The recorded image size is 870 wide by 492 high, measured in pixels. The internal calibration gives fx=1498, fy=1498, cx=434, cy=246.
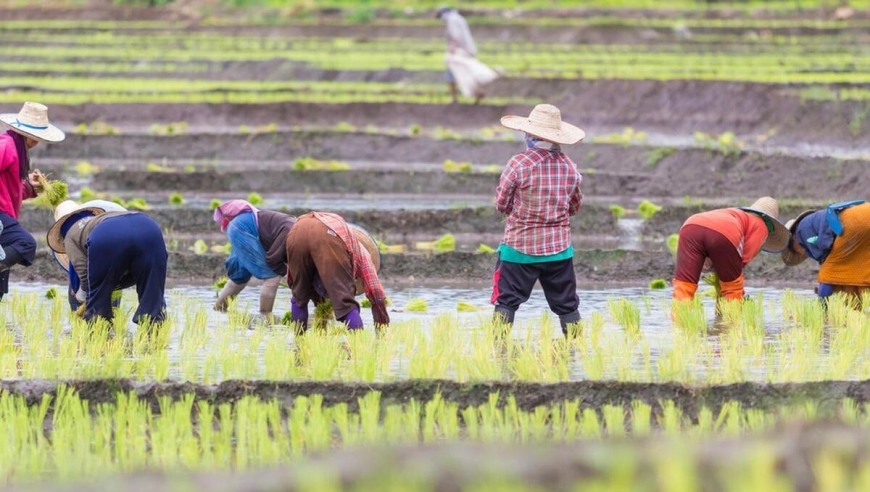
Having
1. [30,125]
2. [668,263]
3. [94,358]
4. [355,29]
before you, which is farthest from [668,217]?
[355,29]

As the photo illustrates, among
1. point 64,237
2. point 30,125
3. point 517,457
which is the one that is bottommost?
point 517,457

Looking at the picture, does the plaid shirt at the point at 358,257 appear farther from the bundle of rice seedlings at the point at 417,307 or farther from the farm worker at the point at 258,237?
the bundle of rice seedlings at the point at 417,307

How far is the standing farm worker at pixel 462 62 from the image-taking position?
2169 cm

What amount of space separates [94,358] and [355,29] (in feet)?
101

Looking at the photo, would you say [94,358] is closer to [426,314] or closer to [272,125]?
[426,314]

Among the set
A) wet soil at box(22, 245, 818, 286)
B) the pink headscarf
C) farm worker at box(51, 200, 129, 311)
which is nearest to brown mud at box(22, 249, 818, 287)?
wet soil at box(22, 245, 818, 286)

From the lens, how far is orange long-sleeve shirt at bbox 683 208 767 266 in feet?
29.5

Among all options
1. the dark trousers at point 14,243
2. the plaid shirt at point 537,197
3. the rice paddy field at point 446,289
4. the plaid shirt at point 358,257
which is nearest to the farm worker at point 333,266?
the plaid shirt at point 358,257

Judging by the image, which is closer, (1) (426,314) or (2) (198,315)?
(2) (198,315)

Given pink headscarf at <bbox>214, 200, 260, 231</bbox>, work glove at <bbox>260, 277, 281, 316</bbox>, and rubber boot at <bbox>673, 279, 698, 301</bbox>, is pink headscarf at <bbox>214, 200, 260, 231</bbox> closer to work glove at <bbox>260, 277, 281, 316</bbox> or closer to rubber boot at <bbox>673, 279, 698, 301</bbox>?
work glove at <bbox>260, 277, 281, 316</bbox>

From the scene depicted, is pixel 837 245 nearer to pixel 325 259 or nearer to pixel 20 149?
pixel 325 259

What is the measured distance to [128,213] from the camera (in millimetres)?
8352

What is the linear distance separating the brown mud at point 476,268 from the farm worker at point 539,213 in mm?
3251

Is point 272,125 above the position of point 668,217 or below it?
above
